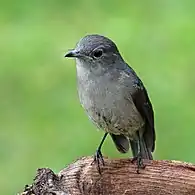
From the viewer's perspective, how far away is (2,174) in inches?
319

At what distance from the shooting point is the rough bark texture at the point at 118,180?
15.9ft

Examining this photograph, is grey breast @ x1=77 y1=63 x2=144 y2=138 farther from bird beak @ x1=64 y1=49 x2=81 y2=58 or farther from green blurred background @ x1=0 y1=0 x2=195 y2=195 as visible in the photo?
green blurred background @ x1=0 y1=0 x2=195 y2=195

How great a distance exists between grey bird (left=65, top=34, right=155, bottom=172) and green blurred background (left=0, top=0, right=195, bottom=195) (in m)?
2.04

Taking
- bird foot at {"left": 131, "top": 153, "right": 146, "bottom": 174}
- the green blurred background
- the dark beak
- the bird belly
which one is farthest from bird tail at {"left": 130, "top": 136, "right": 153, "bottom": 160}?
the green blurred background

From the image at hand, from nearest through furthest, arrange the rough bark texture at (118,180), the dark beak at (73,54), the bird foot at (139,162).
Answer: the rough bark texture at (118,180), the bird foot at (139,162), the dark beak at (73,54)

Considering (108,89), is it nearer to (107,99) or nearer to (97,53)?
(107,99)

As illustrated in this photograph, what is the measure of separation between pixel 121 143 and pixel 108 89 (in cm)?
65

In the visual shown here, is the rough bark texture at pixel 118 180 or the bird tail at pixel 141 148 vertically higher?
the bird tail at pixel 141 148

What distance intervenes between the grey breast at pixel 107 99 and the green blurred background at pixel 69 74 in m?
2.13

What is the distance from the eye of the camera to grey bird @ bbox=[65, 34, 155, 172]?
5.68 metres

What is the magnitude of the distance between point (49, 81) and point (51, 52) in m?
0.68

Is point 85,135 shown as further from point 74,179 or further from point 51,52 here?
point 74,179

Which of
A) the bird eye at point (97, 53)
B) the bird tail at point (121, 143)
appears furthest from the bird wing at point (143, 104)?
the bird eye at point (97, 53)

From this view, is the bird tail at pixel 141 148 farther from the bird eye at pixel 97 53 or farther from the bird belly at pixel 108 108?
the bird eye at pixel 97 53
